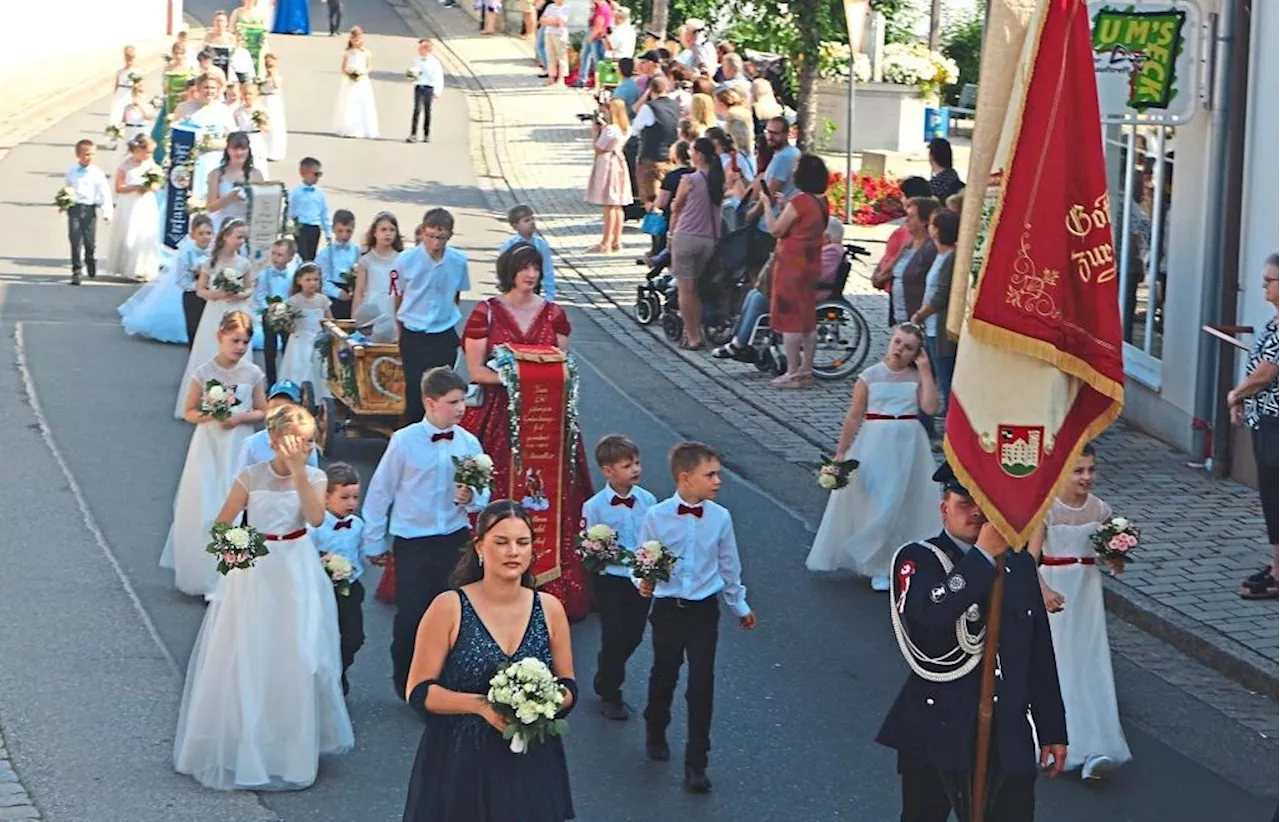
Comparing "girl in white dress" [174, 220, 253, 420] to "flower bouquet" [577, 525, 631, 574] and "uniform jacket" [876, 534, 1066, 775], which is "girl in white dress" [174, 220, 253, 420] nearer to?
"flower bouquet" [577, 525, 631, 574]

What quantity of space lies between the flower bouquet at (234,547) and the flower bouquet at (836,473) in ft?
13.0

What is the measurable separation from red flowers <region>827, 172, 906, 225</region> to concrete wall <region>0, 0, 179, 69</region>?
22428 mm

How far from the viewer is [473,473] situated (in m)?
10.6

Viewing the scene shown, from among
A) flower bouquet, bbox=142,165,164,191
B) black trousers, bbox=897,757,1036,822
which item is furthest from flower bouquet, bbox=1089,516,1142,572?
flower bouquet, bbox=142,165,164,191

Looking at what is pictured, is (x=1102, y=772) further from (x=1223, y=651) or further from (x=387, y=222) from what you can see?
(x=387, y=222)

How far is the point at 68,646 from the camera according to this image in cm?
1156

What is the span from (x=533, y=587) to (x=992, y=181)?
2159 millimetres

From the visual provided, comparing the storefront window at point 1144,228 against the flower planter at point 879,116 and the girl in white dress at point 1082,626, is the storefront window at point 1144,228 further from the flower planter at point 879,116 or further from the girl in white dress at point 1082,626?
the flower planter at point 879,116

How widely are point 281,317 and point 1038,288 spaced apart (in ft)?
32.1

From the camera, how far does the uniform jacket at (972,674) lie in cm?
760

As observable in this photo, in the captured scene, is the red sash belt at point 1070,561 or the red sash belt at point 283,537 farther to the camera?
the red sash belt at point 1070,561

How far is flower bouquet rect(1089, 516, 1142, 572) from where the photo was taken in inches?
391

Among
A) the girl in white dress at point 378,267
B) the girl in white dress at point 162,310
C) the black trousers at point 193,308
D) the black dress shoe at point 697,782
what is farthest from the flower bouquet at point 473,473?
the girl in white dress at point 162,310

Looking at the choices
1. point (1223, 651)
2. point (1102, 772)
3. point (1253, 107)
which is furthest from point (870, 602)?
point (1253, 107)
